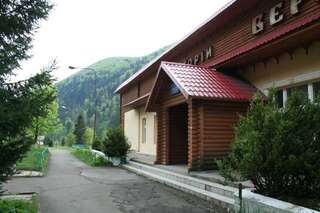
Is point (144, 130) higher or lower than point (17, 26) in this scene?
lower

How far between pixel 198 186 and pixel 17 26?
6.06 metres

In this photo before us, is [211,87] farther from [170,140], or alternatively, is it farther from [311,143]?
[311,143]

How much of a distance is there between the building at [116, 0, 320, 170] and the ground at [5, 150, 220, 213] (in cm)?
184

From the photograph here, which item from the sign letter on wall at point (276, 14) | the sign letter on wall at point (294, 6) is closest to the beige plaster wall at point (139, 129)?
the sign letter on wall at point (276, 14)

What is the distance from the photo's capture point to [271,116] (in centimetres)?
520

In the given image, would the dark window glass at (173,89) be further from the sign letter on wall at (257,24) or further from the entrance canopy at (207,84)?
the sign letter on wall at (257,24)

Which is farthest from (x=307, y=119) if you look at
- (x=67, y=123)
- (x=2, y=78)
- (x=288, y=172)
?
(x=67, y=123)

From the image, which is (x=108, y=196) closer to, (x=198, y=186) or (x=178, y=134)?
A: (x=198, y=186)

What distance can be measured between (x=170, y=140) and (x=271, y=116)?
833cm

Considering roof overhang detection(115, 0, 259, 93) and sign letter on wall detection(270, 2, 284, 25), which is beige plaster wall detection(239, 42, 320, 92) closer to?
sign letter on wall detection(270, 2, 284, 25)

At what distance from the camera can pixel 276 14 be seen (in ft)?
35.0

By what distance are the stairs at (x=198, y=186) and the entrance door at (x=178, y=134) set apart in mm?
1254

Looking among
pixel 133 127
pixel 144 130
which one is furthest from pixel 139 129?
pixel 133 127

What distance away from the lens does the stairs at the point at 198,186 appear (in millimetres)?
7389
